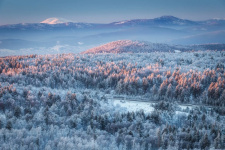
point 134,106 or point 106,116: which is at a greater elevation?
point 106,116

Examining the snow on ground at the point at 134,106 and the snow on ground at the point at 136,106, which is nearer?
the snow on ground at the point at 136,106

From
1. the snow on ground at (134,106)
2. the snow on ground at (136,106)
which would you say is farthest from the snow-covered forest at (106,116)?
the snow on ground at (134,106)

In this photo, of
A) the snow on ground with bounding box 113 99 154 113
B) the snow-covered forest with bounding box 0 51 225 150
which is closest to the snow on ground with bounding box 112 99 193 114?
the snow on ground with bounding box 113 99 154 113

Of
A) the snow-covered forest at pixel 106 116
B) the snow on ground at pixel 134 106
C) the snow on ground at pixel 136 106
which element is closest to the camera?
the snow-covered forest at pixel 106 116

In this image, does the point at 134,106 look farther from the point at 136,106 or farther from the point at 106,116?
the point at 106,116

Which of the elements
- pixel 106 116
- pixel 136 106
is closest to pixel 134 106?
pixel 136 106

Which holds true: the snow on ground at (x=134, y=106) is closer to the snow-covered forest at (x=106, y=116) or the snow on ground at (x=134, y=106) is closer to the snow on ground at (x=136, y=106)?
the snow on ground at (x=136, y=106)

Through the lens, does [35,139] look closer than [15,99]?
Yes

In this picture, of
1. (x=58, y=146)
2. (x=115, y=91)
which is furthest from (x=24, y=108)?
(x=115, y=91)

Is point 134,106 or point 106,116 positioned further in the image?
point 134,106

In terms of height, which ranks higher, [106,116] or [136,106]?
[106,116]

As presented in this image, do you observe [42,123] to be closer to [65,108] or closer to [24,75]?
[65,108]
